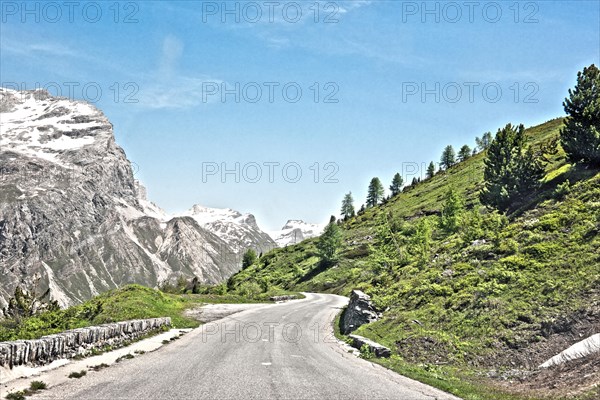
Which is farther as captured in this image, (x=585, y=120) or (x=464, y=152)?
(x=464, y=152)

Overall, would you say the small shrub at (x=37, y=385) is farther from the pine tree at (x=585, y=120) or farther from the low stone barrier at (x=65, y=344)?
the pine tree at (x=585, y=120)

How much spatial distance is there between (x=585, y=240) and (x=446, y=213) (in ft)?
154

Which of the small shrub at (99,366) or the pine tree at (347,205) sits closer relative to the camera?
the small shrub at (99,366)

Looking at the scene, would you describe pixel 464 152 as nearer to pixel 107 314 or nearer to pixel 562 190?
pixel 562 190

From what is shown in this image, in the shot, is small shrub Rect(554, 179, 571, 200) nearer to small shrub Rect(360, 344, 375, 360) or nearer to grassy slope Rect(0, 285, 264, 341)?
small shrub Rect(360, 344, 375, 360)

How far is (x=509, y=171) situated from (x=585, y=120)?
30.4 ft

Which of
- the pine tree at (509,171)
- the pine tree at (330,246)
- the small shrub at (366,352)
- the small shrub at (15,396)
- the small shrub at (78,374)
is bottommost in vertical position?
the small shrub at (366,352)

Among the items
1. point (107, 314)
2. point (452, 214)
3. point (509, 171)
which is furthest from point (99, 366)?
point (452, 214)

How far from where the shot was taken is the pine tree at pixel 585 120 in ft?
145

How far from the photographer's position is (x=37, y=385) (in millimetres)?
12758

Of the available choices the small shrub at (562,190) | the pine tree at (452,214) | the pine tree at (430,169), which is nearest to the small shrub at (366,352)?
the small shrub at (562,190)

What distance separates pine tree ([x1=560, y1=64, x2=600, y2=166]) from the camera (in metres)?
44.1

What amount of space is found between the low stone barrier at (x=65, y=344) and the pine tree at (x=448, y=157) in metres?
167

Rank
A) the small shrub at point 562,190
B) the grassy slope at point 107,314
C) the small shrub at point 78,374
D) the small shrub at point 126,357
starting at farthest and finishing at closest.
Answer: the small shrub at point 562,190 < the grassy slope at point 107,314 < the small shrub at point 126,357 < the small shrub at point 78,374
